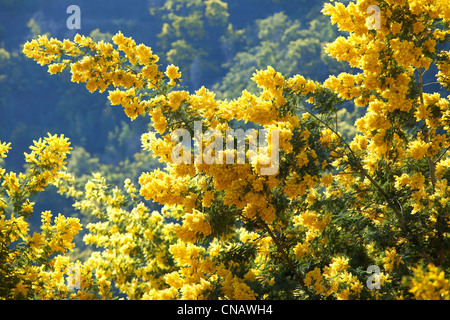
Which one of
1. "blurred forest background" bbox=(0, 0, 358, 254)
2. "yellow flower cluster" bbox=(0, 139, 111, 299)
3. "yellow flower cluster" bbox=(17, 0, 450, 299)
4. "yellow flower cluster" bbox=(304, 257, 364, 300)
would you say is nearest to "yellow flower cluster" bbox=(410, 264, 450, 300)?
"yellow flower cluster" bbox=(304, 257, 364, 300)

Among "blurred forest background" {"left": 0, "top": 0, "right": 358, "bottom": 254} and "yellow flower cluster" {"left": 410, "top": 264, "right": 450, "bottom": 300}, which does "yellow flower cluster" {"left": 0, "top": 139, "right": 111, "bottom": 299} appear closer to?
"yellow flower cluster" {"left": 410, "top": 264, "right": 450, "bottom": 300}

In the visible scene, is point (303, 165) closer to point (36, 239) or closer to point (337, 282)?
point (337, 282)

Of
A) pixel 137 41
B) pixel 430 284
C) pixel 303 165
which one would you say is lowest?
pixel 430 284

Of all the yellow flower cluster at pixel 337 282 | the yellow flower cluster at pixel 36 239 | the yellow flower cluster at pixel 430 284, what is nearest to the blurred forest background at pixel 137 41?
the yellow flower cluster at pixel 36 239

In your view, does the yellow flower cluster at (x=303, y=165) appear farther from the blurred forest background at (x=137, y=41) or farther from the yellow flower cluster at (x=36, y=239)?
the blurred forest background at (x=137, y=41)

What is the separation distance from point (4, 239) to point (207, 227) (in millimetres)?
2517

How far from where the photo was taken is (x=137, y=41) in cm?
7494

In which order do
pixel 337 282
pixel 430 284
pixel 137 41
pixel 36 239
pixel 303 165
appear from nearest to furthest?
pixel 430 284, pixel 337 282, pixel 303 165, pixel 36 239, pixel 137 41

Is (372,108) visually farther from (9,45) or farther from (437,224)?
(9,45)

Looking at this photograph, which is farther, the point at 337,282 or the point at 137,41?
the point at 137,41

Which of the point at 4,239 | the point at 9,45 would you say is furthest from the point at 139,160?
the point at 4,239

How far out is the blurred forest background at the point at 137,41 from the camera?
63875 mm

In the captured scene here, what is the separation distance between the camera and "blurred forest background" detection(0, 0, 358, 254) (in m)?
63.9

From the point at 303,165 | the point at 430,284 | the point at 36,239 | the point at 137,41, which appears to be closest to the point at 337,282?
the point at 303,165
